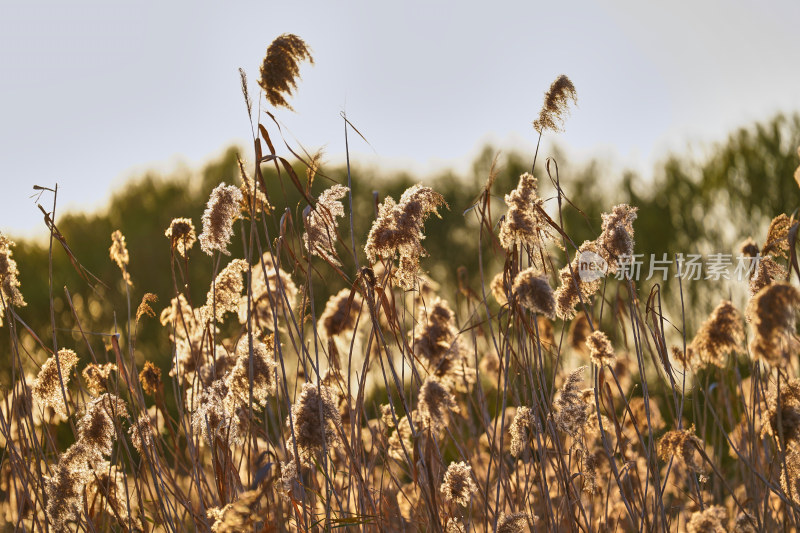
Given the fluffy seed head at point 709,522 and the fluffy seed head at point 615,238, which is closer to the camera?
the fluffy seed head at point 709,522

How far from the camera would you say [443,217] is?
46.8ft

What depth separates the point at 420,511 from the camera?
2.94 m

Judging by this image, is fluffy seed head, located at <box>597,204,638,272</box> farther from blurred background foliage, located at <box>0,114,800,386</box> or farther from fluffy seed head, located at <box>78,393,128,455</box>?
blurred background foliage, located at <box>0,114,800,386</box>

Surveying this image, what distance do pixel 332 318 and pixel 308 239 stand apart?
0.40 m

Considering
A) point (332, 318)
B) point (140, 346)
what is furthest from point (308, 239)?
point (140, 346)

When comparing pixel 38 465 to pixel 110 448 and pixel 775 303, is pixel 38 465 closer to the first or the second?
pixel 110 448

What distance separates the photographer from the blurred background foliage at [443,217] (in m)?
13.9

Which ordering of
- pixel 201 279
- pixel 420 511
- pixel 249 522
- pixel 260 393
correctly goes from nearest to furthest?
pixel 249 522, pixel 260 393, pixel 420 511, pixel 201 279

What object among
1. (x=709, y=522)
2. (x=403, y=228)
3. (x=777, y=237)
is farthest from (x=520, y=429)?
(x=777, y=237)

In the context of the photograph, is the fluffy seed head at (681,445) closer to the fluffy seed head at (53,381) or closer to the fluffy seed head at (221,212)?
the fluffy seed head at (221,212)

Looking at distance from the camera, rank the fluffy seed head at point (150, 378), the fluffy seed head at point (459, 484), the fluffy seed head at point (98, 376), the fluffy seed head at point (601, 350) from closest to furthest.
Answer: the fluffy seed head at point (459, 484), the fluffy seed head at point (601, 350), the fluffy seed head at point (98, 376), the fluffy seed head at point (150, 378)

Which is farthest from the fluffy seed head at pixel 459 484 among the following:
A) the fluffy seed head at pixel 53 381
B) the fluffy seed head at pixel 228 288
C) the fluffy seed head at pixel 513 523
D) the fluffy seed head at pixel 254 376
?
the fluffy seed head at pixel 53 381

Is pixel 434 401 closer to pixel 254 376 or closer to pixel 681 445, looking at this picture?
pixel 254 376

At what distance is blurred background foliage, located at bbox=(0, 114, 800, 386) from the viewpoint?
45.6 feet
